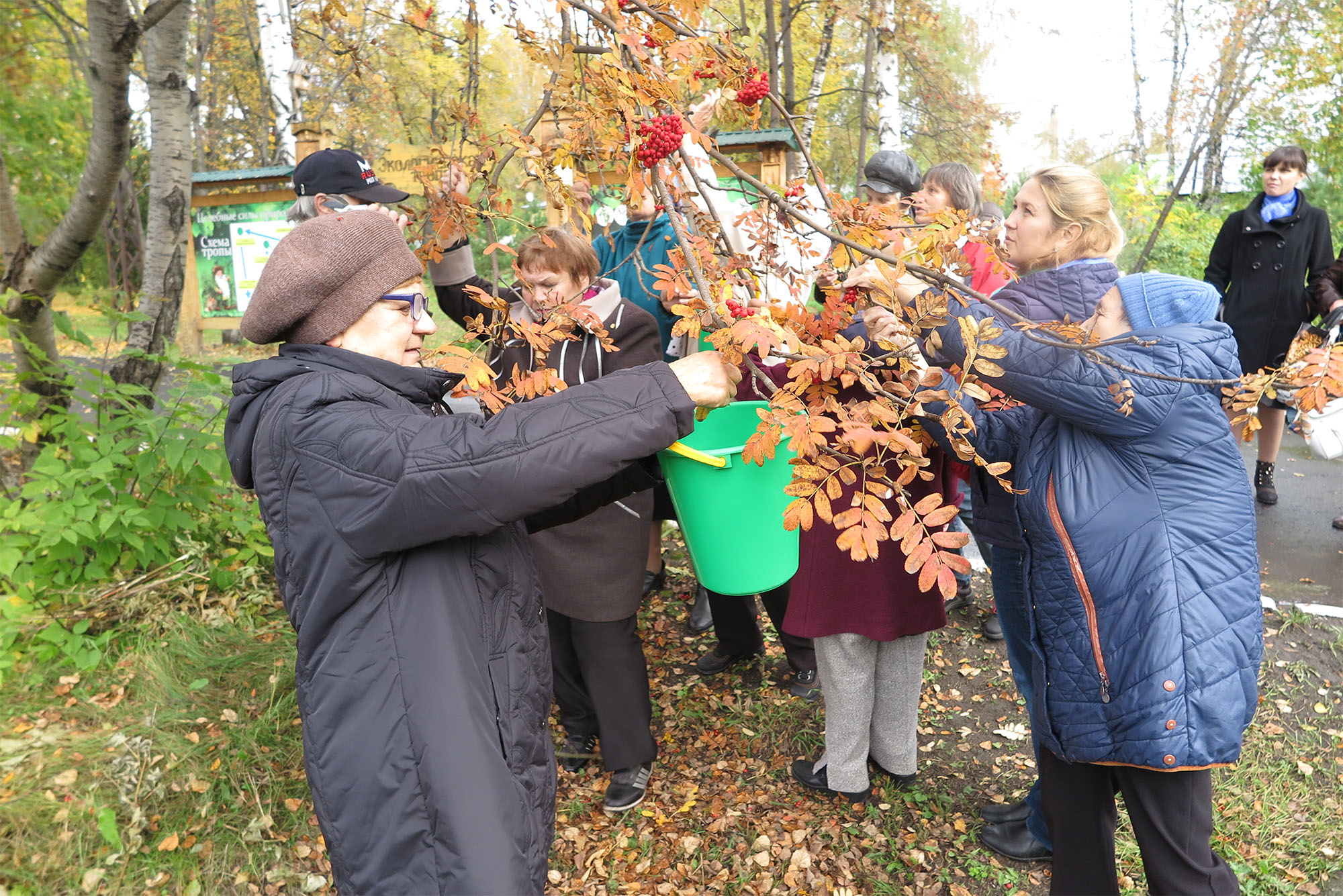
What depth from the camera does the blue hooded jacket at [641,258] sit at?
380 cm

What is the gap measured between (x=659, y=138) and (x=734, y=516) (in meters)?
0.88

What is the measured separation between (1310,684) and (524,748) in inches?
144

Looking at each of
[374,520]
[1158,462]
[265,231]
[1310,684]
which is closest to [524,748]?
[374,520]

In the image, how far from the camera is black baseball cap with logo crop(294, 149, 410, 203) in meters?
3.30

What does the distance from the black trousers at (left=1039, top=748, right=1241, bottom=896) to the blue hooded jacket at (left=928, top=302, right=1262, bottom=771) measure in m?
0.11

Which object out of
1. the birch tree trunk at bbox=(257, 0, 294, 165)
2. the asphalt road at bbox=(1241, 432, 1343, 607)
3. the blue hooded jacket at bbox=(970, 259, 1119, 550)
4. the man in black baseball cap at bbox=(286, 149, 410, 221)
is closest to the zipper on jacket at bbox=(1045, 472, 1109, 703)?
the blue hooded jacket at bbox=(970, 259, 1119, 550)

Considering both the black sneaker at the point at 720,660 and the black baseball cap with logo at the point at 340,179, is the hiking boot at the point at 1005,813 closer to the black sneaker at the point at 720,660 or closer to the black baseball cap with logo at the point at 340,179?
the black sneaker at the point at 720,660

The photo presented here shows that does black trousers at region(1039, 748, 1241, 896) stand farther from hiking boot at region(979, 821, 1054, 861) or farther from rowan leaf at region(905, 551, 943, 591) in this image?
rowan leaf at region(905, 551, 943, 591)

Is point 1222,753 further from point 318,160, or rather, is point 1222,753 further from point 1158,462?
point 318,160

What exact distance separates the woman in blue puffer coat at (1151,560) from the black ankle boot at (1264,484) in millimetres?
4327

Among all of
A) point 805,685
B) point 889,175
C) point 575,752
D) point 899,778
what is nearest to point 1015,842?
point 899,778

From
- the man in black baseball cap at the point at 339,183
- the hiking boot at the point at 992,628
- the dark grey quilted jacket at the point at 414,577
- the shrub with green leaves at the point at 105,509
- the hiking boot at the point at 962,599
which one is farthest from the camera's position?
the hiking boot at the point at 962,599

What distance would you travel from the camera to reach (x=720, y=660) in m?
3.96

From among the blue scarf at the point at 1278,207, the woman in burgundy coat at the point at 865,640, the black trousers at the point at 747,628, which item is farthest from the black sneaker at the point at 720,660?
the blue scarf at the point at 1278,207
